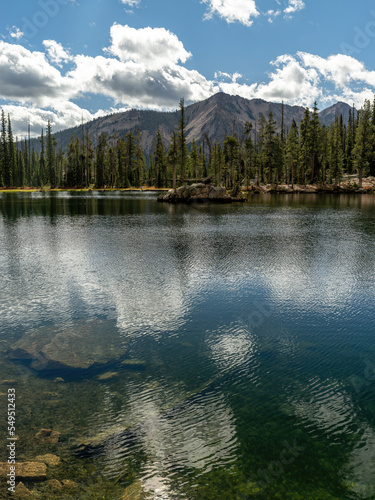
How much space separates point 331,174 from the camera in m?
104

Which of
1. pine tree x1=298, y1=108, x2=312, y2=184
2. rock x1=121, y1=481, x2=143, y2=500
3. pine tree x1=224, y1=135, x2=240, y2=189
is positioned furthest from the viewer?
pine tree x1=298, y1=108, x2=312, y2=184

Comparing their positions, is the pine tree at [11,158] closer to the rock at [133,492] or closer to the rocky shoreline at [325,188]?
the rocky shoreline at [325,188]

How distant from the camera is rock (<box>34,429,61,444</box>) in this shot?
7024 mm

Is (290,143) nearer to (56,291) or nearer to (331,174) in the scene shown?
(331,174)

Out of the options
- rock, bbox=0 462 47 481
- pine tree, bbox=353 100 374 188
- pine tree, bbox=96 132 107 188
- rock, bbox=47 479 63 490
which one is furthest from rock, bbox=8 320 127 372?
pine tree, bbox=96 132 107 188

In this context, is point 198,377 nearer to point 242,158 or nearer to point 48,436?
point 48,436

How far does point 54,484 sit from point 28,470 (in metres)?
0.62

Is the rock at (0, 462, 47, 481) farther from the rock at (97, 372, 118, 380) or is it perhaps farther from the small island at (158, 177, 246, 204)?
the small island at (158, 177, 246, 204)

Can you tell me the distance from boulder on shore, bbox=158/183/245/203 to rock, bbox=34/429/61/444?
7284 cm

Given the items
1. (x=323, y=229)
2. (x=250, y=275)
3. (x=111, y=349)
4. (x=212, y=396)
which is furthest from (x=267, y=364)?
(x=323, y=229)

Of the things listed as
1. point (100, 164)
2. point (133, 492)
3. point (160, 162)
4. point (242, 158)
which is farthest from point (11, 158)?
point (133, 492)

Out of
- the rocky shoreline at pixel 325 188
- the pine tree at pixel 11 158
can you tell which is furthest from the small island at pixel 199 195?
the pine tree at pixel 11 158

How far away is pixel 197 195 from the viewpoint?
8244cm

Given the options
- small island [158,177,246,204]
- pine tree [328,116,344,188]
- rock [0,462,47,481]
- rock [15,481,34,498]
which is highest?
pine tree [328,116,344,188]
